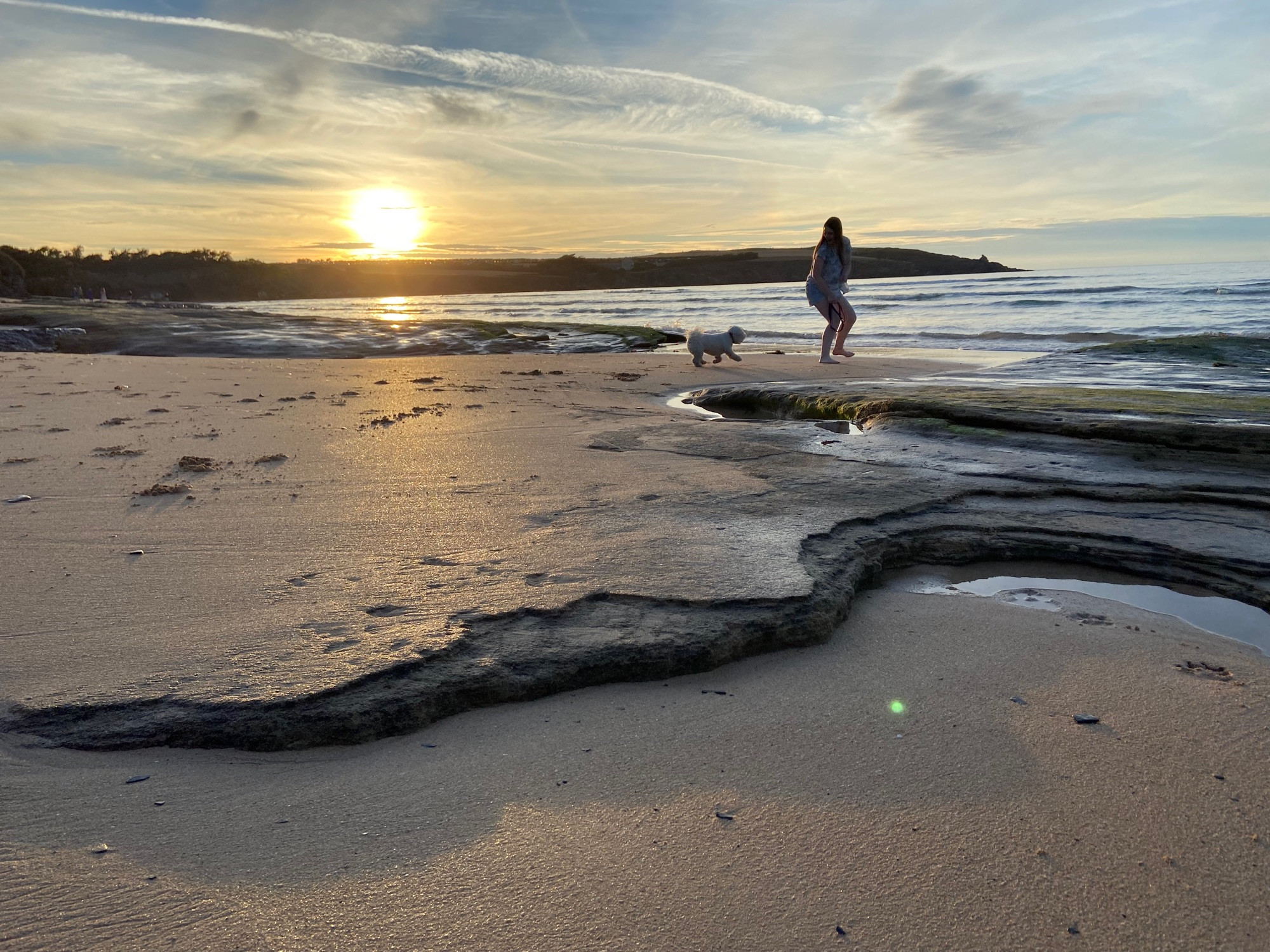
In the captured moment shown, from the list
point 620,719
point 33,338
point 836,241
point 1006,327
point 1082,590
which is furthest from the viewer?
point 1006,327

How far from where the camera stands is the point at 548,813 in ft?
5.34

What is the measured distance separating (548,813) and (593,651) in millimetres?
604

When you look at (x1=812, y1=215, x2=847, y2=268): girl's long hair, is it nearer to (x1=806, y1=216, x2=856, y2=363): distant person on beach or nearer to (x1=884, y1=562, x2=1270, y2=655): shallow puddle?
(x1=806, y1=216, x2=856, y2=363): distant person on beach

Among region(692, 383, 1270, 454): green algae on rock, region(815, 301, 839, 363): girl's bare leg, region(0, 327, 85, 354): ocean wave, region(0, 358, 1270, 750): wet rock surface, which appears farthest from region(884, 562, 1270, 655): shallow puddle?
region(0, 327, 85, 354): ocean wave

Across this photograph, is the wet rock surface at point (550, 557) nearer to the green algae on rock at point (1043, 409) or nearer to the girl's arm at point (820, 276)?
the green algae on rock at point (1043, 409)

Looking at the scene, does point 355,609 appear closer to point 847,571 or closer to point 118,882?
point 118,882

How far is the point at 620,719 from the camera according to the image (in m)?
2.00

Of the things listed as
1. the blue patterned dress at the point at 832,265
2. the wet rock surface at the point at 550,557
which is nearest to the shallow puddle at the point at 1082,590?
the wet rock surface at the point at 550,557

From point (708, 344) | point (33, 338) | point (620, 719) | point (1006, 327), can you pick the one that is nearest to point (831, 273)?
point (708, 344)

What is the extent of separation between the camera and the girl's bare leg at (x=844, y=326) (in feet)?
33.6

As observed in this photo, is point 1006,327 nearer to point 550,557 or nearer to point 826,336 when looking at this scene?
point 826,336

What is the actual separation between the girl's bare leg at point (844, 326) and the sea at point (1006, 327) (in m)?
1.69

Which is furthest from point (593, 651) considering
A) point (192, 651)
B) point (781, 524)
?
point (781, 524)

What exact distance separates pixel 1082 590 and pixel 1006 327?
18486mm
